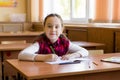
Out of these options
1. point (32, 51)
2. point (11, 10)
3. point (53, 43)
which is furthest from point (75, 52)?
point (11, 10)

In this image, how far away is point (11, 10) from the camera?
6949 mm

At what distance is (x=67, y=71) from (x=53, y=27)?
0.74m

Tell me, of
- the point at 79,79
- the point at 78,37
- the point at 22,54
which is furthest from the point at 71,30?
the point at 79,79

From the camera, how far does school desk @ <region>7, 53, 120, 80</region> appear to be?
63.9 inches

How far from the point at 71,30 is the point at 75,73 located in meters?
3.34

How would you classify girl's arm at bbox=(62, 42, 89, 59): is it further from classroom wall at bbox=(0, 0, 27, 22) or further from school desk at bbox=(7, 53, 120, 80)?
classroom wall at bbox=(0, 0, 27, 22)

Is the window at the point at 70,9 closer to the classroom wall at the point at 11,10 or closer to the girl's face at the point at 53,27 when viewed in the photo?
the classroom wall at the point at 11,10

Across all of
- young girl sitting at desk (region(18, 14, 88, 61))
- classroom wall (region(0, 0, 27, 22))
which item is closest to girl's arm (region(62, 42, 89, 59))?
young girl sitting at desk (region(18, 14, 88, 61))

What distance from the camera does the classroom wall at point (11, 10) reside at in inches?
271

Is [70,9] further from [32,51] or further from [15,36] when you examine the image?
[32,51]

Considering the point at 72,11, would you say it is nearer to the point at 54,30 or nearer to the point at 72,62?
the point at 54,30

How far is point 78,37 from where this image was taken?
189 inches

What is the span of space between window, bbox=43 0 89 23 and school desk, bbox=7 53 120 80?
126 inches

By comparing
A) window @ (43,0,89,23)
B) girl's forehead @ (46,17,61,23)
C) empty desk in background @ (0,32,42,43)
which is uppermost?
window @ (43,0,89,23)
